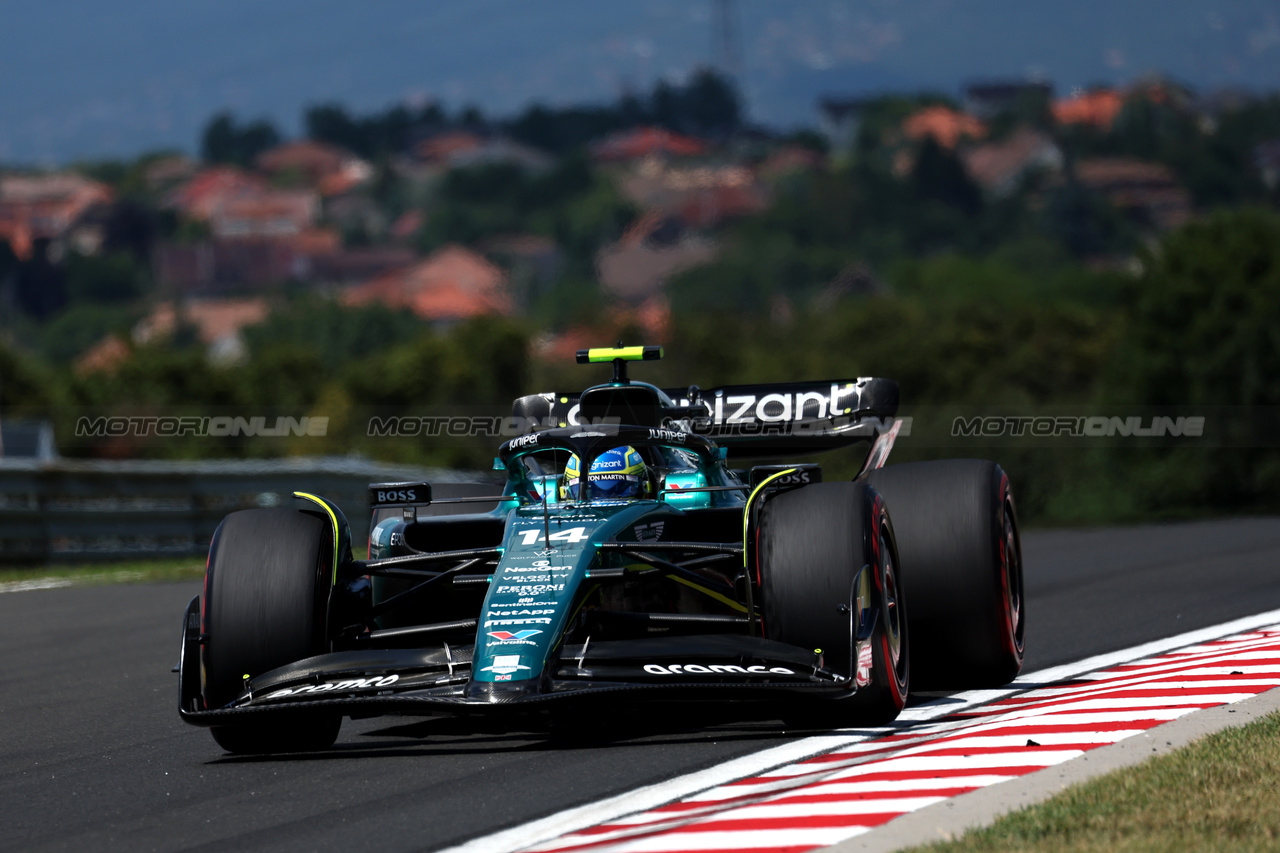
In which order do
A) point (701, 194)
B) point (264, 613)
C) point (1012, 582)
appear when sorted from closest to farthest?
1. point (264, 613)
2. point (1012, 582)
3. point (701, 194)

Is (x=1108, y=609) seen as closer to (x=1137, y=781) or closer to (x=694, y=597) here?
(x=694, y=597)

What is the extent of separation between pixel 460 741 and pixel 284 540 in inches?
43.3

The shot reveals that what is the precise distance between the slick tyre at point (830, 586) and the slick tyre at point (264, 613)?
182 centimetres

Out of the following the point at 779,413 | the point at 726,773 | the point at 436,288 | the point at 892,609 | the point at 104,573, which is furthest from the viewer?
the point at 436,288

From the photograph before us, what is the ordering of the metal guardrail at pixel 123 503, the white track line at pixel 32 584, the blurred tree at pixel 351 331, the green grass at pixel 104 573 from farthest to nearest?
the blurred tree at pixel 351 331 < the metal guardrail at pixel 123 503 < the green grass at pixel 104 573 < the white track line at pixel 32 584

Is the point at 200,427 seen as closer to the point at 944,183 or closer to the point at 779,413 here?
the point at 779,413

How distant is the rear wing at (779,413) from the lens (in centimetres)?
1077

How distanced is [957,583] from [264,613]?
3.16 m

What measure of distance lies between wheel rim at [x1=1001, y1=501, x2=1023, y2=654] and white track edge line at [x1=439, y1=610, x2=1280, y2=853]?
0.23m

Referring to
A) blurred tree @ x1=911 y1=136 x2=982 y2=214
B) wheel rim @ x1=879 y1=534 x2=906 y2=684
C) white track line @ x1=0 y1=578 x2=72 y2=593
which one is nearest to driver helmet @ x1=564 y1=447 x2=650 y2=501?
wheel rim @ x1=879 y1=534 x2=906 y2=684

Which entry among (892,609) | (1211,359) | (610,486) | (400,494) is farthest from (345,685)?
(1211,359)

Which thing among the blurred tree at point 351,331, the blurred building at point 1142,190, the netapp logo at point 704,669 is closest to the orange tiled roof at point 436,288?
the blurred tree at point 351,331

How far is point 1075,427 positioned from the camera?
61.1 metres

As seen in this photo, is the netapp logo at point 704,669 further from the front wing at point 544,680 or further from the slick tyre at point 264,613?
the slick tyre at point 264,613
